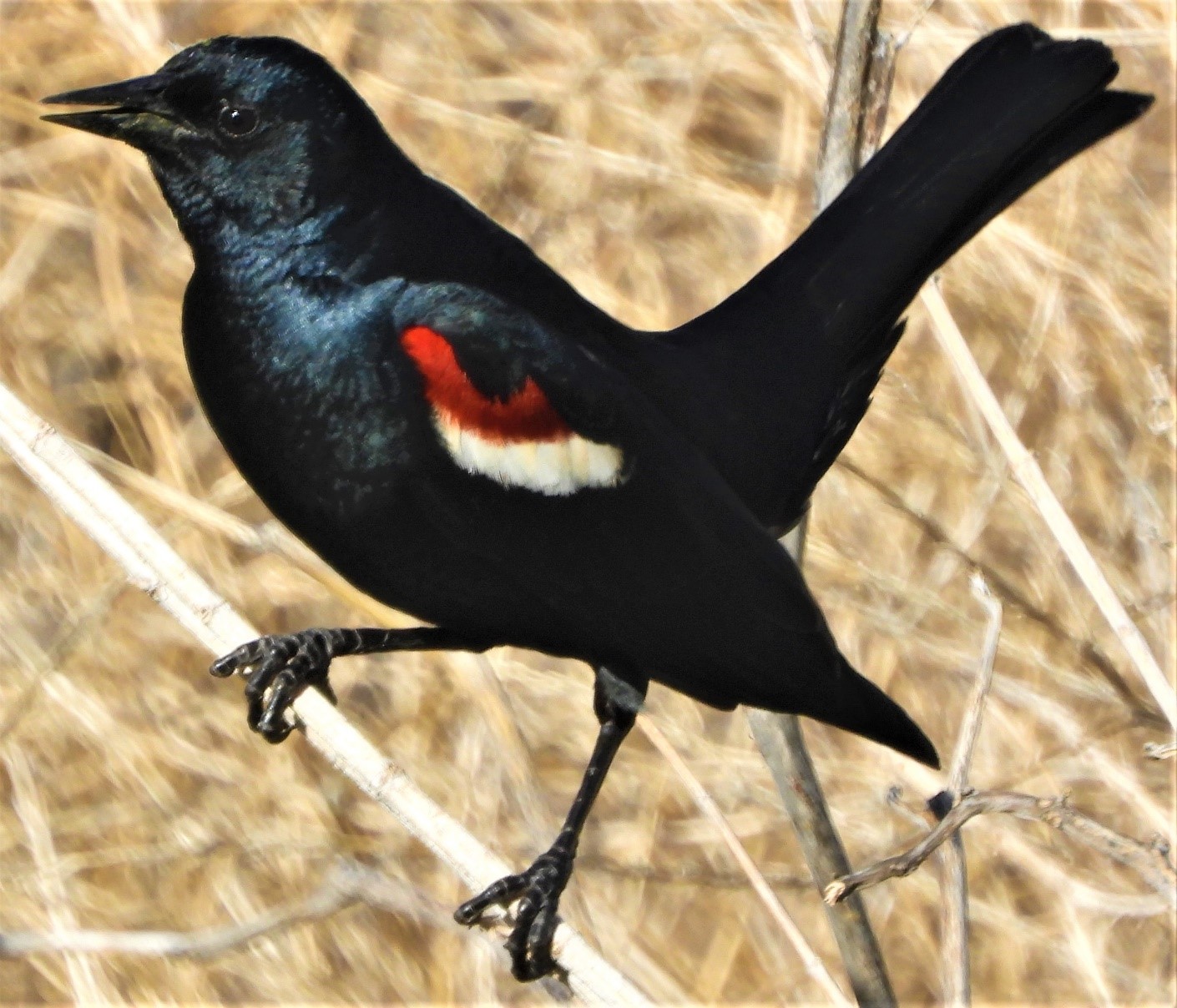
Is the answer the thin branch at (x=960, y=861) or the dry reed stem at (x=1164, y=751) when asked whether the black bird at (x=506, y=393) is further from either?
the dry reed stem at (x=1164, y=751)

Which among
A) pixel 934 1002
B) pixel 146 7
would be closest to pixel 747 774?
pixel 934 1002

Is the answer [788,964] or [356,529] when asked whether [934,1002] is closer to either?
[788,964]

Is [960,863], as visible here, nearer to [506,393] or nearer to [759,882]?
[759,882]

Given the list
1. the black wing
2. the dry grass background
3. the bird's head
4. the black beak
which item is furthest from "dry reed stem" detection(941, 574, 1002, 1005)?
the dry grass background

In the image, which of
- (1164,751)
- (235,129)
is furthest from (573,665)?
(1164,751)

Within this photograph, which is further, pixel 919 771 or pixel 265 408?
pixel 919 771

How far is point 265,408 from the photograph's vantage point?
5.90 feet

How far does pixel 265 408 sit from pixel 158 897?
2214mm

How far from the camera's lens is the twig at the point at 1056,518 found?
1927 millimetres

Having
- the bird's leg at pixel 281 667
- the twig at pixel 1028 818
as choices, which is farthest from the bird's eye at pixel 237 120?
the twig at pixel 1028 818

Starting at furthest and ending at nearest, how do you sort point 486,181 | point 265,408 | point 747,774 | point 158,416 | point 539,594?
point 486,181
point 158,416
point 747,774
point 539,594
point 265,408

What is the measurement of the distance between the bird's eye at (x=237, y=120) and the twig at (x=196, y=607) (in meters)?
0.42

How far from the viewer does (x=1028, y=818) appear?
4.92 feet

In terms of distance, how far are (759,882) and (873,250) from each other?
94 cm
